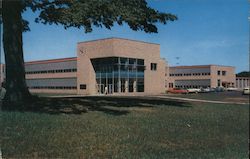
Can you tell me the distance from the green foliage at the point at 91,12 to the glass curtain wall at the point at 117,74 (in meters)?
35.6

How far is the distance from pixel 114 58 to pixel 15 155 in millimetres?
44479

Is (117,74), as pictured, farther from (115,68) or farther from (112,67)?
(112,67)

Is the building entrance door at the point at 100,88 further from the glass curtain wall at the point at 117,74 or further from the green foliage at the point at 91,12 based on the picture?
the green foliage at the point at 91,12

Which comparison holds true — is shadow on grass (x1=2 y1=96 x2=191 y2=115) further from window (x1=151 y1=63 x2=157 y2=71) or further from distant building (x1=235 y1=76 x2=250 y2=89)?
window (x1=151 y1=63 x2=157 y2=71)

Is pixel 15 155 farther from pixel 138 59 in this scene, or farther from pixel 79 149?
pixel 138 59

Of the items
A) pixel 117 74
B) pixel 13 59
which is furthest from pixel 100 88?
pixel 13 59

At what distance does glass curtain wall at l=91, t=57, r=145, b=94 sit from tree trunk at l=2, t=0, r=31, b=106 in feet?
116

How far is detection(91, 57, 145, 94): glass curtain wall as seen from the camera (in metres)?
50.6

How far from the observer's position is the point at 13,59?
45.3 feet

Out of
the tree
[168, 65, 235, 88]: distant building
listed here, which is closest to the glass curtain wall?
[168, 65, 235, 88]: distant building

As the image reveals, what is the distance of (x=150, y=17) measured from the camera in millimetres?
14609

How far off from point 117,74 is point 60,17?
37341 mm

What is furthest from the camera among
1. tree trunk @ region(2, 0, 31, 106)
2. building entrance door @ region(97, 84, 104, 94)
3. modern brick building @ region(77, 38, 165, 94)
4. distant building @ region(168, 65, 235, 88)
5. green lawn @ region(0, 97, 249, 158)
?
distant building @ region(168, 65, 235, 88)

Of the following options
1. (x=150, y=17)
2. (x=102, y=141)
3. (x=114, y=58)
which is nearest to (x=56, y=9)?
(x=150, y=17)
